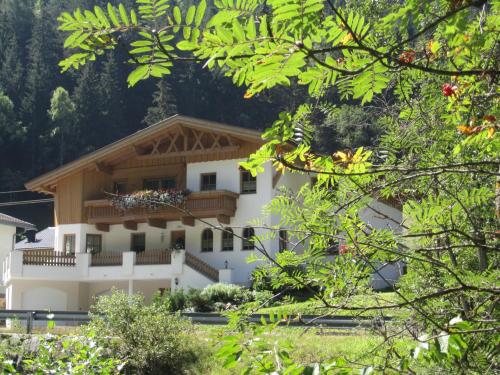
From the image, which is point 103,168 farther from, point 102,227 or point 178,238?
point 178,238

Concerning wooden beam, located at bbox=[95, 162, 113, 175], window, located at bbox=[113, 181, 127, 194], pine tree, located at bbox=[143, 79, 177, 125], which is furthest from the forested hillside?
wooden beam, located at bbox=[95, 162, 113, 175]

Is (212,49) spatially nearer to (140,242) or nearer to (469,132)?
(469,132)

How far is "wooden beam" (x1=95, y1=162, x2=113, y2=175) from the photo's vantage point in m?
36.5

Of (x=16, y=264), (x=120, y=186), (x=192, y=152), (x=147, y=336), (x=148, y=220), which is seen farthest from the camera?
(x=120, y=186)

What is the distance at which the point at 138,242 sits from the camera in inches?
1447

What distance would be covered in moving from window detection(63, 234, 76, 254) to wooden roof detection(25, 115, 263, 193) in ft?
9.75

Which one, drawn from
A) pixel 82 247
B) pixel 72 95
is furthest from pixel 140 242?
pixel 72 95

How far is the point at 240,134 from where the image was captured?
1277 inches

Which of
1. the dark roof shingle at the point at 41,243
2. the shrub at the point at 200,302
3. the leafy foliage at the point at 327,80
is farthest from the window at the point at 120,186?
the leafy foliage at the point at 327,80

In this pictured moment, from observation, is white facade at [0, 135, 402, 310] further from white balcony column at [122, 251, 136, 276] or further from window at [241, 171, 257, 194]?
window at [241, 171, 257, 194]

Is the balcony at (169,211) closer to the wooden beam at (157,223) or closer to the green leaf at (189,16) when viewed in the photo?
the wooden beam at (157,223)

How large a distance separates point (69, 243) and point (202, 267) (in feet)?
26.6

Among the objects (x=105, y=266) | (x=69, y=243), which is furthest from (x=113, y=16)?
(x=69, y=243)

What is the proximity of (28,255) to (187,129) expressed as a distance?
938 cm
